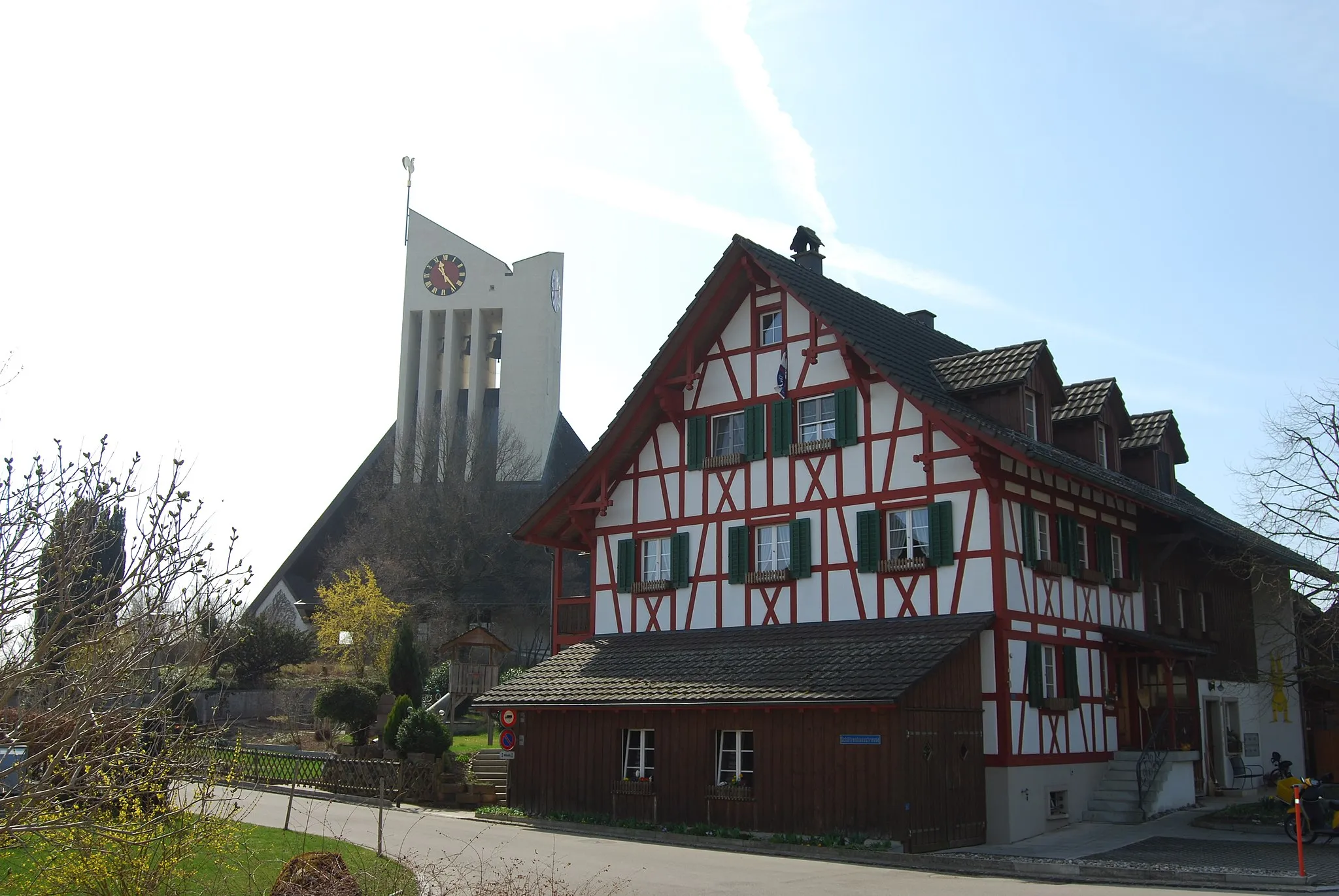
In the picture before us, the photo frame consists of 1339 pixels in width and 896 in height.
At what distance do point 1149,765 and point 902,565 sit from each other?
6325 mm

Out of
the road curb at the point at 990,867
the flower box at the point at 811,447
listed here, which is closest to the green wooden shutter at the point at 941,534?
the flower box at the point at 811,447

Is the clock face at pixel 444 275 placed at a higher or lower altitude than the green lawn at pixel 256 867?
higher

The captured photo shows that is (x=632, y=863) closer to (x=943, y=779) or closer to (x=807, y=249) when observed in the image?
(x=943, y=779)

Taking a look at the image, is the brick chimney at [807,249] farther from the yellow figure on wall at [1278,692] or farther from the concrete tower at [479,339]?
the concrete tower at [479,339]

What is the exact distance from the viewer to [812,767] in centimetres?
2028

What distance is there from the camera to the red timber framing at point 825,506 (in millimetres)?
21750

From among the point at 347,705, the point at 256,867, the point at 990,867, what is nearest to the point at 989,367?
the point at 990,867

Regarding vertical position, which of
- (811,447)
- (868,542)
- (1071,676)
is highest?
(811,447)

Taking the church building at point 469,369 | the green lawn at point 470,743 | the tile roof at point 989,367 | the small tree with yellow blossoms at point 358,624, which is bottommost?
the green lawn at point 470,743

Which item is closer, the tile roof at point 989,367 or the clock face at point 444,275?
the tile roof at point 989,367

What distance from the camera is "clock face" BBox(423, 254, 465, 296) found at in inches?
2746

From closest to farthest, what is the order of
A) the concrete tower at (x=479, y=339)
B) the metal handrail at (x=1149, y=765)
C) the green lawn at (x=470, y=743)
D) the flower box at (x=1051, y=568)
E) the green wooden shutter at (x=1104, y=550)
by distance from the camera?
the flower box at (x=1051, y=568)
the metal handrail at (x=1149, y=765)
the green wooden shutter at (x=1104, y=550)
the green lawn at (x=470, y=743)
the concrete tower at (x=479, y=339)

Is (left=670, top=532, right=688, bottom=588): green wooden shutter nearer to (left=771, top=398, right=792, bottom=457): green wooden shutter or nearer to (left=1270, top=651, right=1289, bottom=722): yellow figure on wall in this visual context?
(left=771, top=398, right=792, bottom=457): green wooden shutter

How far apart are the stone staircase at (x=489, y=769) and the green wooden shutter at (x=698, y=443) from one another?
7.99m
